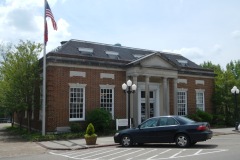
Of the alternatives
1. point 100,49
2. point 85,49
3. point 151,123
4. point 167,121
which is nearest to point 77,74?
point 85,49

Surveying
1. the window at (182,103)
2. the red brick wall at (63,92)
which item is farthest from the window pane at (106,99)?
the window at (182,103)

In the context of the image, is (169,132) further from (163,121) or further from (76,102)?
(76,102)

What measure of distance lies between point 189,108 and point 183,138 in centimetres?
1607

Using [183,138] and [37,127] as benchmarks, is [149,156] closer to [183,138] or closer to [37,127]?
[183,138]

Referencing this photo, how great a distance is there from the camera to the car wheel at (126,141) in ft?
49.8

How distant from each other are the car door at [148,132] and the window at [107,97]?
9.10 metres

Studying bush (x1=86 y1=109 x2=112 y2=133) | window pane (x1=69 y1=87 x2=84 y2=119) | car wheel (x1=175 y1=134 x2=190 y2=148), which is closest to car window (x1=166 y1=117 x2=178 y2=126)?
car wheel (x1=175 y1=134 x2=190 y2=148)

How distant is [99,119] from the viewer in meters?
21.5

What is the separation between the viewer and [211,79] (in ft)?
104

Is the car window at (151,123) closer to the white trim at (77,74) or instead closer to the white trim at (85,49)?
the white trim at (77,74)

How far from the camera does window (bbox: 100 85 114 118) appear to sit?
2396cm

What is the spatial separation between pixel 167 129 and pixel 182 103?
15394mm

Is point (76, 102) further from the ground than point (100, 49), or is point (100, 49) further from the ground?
point (100, 49)

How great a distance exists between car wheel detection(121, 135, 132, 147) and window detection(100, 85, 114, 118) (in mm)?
8430
